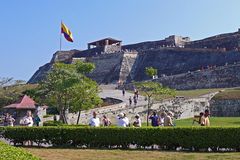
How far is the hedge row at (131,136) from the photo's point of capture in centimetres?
1541

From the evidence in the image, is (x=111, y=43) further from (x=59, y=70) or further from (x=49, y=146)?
(x=49, y=146)

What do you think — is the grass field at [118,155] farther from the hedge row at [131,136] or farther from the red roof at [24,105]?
the red roof at [24,105]

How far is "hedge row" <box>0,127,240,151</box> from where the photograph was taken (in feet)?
50.5

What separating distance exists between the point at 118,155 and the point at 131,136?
1.79 m

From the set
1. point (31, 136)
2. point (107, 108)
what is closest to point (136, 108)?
point (107, 108)

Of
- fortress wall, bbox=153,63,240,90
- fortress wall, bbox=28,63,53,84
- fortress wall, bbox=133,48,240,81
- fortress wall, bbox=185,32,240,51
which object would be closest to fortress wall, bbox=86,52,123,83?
fortress wall, bbox=133,48,240,81

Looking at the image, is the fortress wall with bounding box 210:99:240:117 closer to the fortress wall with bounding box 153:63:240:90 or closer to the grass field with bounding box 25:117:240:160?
the fortress wall with bounding box 153:63:240:90

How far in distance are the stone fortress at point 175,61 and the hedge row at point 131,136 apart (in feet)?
126

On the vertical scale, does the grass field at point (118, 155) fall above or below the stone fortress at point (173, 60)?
below

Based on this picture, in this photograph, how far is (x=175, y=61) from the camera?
69.9 meters

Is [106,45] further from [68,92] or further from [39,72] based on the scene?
[68,92]

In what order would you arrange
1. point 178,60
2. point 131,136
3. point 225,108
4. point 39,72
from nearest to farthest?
point 131,136 → point 225,108 → point 178,60 → point 39,72

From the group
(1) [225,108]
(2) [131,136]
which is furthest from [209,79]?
(2) [131,136]

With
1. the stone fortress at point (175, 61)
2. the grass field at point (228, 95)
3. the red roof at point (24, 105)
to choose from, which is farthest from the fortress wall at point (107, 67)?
the red roof at point (24, 105)
